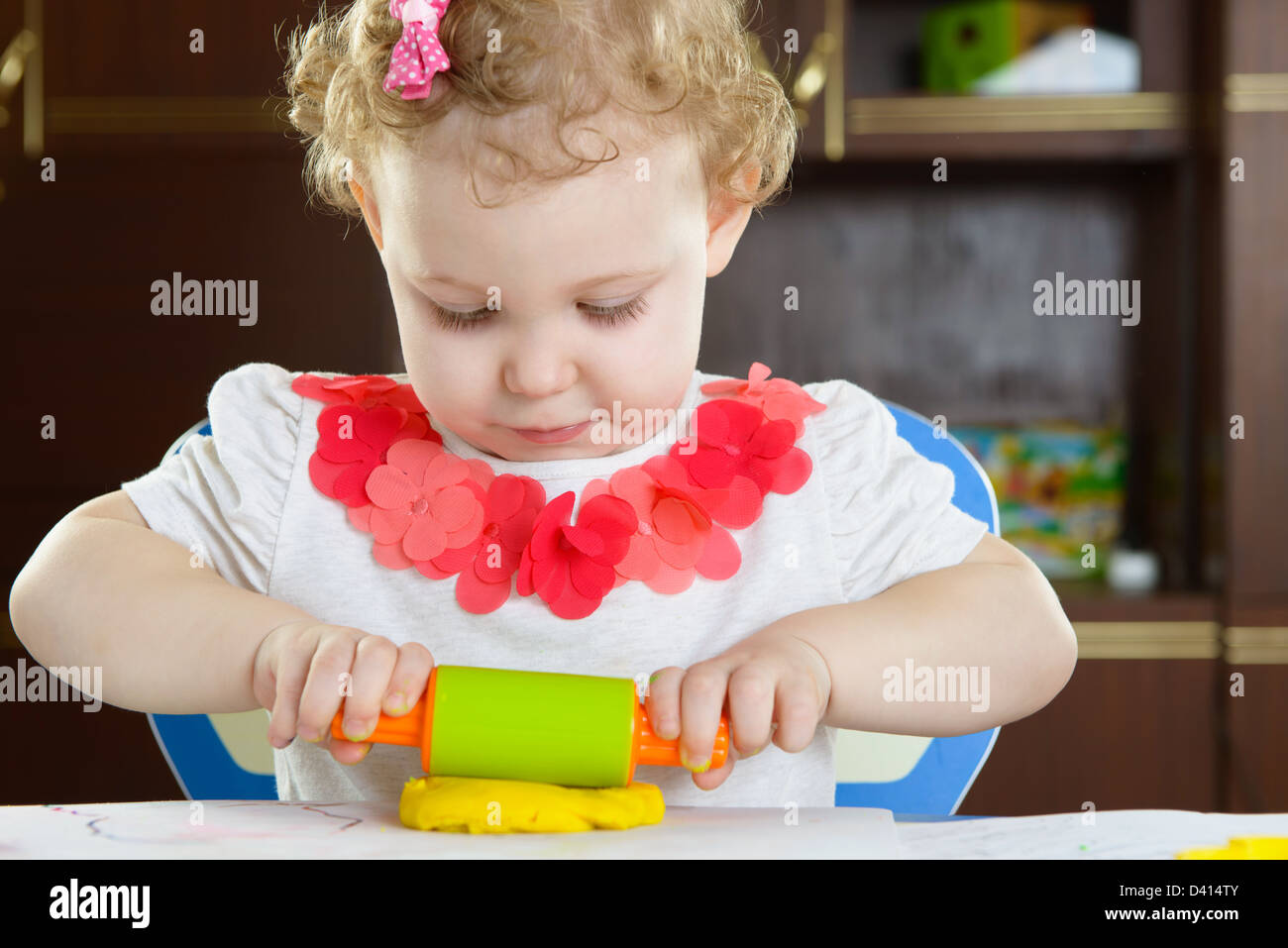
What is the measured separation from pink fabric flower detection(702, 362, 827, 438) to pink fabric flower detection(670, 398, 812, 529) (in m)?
0.01

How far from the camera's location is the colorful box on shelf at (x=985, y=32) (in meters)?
1.93

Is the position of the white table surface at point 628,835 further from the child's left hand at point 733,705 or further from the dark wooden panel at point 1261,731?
the dark wooden panel at point 1261,731

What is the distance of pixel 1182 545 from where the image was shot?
199cm

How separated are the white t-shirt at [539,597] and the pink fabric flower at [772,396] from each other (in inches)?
1.6

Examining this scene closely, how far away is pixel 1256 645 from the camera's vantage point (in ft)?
6.01

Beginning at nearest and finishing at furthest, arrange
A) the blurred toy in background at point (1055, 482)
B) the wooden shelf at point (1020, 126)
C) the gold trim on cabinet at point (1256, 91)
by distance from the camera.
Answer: the gold trim on cabinet at point (1256, 91)
the wooden shelf at point (1020, 126)
the blurred toy in background at point (1055, 482)

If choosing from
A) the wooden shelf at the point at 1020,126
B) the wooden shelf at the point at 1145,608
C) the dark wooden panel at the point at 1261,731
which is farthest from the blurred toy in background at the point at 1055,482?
the wooden shelf at the point at 1020,126

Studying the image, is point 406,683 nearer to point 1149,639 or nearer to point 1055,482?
point 1149,639

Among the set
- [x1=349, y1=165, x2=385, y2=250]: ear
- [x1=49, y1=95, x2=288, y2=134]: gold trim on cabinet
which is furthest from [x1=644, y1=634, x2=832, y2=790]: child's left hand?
[x1=49, y1=95, x2=288, y2=134]: gold trim on cabinet

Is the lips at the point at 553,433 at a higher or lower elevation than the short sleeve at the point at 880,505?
higher

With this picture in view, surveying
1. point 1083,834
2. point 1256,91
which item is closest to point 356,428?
point 1083,834

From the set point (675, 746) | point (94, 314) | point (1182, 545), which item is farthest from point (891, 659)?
point (94, 314)

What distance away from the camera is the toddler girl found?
59 centimetres
